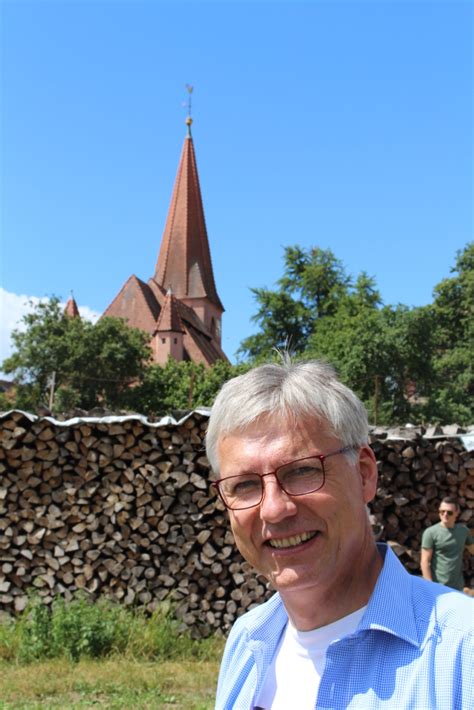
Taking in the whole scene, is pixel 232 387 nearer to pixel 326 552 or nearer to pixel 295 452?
pixel 295 452

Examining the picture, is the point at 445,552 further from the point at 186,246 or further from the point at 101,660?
the point at 186,246

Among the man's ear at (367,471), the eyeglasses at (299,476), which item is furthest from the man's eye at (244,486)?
the man's ear at (367,471)

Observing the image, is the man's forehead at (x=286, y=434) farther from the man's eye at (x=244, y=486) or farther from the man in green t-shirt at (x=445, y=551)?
the man in green t-shirt at (x=445, y=551)

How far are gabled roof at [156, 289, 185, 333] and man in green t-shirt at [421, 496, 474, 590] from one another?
45935mm

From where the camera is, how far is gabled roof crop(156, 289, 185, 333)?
168ft

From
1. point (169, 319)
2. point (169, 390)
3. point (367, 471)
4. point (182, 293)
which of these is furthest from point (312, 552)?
point (182, 293)

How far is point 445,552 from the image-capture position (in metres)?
5.43

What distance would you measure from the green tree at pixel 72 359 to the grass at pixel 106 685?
32319mm

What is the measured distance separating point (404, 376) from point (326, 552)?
3161cm

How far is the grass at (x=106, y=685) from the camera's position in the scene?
462cm

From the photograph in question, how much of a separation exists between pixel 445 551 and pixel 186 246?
6016 centimetres

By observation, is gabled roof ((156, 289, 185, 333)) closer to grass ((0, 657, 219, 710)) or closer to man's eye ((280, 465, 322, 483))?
grass ((0, 657, 219, 710))

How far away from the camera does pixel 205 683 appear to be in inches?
202

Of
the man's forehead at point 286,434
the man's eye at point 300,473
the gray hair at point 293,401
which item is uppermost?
the gray hair at point 293,401
